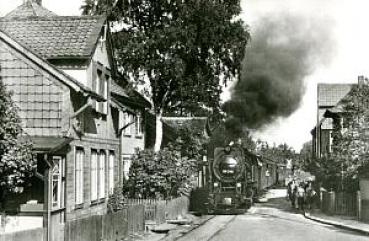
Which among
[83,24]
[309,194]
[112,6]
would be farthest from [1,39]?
[309,194]

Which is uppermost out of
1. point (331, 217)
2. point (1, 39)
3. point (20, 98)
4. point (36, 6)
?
point (36, 6)

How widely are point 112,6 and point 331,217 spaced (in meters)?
16.4

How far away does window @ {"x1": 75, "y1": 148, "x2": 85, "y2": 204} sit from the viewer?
61.9 feet

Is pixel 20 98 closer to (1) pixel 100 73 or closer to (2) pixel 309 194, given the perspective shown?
(1) pixel 100 73

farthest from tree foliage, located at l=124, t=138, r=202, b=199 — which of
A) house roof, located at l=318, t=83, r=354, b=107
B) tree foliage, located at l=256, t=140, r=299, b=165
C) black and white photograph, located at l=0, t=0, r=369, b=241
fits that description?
tree foliage, located at l=256, t=140, r=299, b=165

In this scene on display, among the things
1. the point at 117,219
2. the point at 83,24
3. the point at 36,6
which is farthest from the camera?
the point at 36,6

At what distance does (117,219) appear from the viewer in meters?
17.2

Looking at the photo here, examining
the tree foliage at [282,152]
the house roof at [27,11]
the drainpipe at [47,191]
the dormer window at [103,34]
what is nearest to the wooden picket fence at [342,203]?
the dormer window at [103,34]

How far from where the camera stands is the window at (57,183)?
56.0 feet

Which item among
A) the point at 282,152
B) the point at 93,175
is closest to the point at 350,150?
the point at 93,175

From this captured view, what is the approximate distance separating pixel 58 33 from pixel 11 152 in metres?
6.97

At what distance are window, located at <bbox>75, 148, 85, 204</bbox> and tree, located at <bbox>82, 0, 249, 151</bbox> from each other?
469 inches

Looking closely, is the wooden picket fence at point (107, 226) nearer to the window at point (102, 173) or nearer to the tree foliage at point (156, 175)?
the window at point (102, 173)

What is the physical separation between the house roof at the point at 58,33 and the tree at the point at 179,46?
9.41 metres
